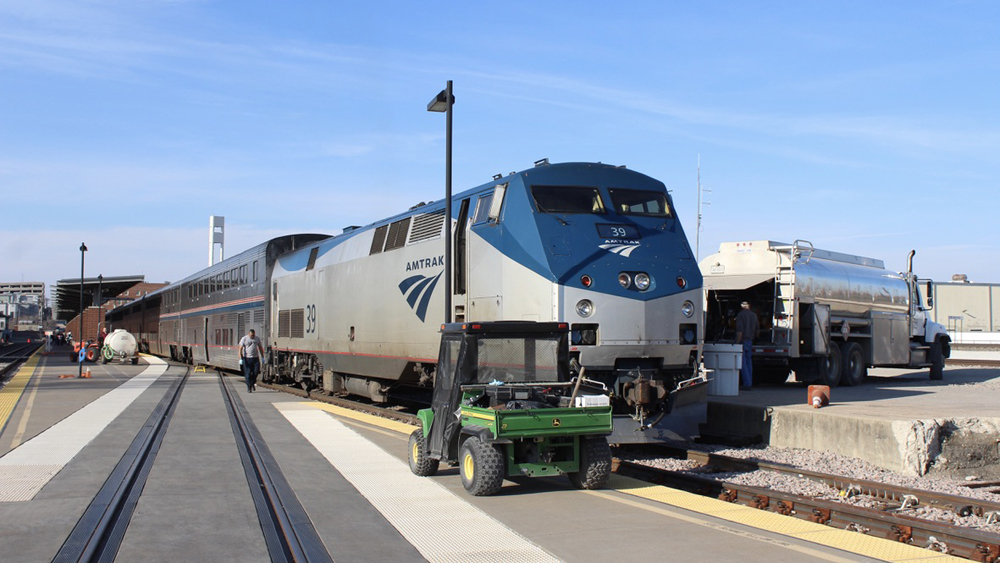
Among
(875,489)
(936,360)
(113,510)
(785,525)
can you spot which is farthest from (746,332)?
(113,510)

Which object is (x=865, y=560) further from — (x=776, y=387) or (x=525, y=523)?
(x=776, y=387)

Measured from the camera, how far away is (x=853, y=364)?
2106 centimetres

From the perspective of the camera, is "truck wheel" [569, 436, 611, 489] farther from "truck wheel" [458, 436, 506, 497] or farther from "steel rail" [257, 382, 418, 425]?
"steel rail" [257, 382, 418, 425]

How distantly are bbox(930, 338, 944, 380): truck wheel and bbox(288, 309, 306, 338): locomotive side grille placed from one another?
56.5 feet

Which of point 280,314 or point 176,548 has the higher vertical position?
point 280,314

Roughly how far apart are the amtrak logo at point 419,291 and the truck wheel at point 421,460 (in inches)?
189

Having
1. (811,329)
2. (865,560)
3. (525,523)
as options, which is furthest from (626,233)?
(811,329)

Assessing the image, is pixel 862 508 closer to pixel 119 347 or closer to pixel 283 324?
pixel 283 324

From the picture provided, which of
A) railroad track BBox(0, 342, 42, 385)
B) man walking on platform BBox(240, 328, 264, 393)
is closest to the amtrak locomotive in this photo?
man walking on platform BBox(240, 328, 264, 393)

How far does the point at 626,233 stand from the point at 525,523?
5707mm

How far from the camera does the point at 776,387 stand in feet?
67.2

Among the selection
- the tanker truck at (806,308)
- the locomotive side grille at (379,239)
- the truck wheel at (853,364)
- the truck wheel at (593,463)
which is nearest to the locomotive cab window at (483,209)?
the locomotive side grille at (379,239)

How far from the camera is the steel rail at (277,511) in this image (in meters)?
6.28

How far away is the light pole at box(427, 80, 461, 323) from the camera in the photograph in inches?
516
